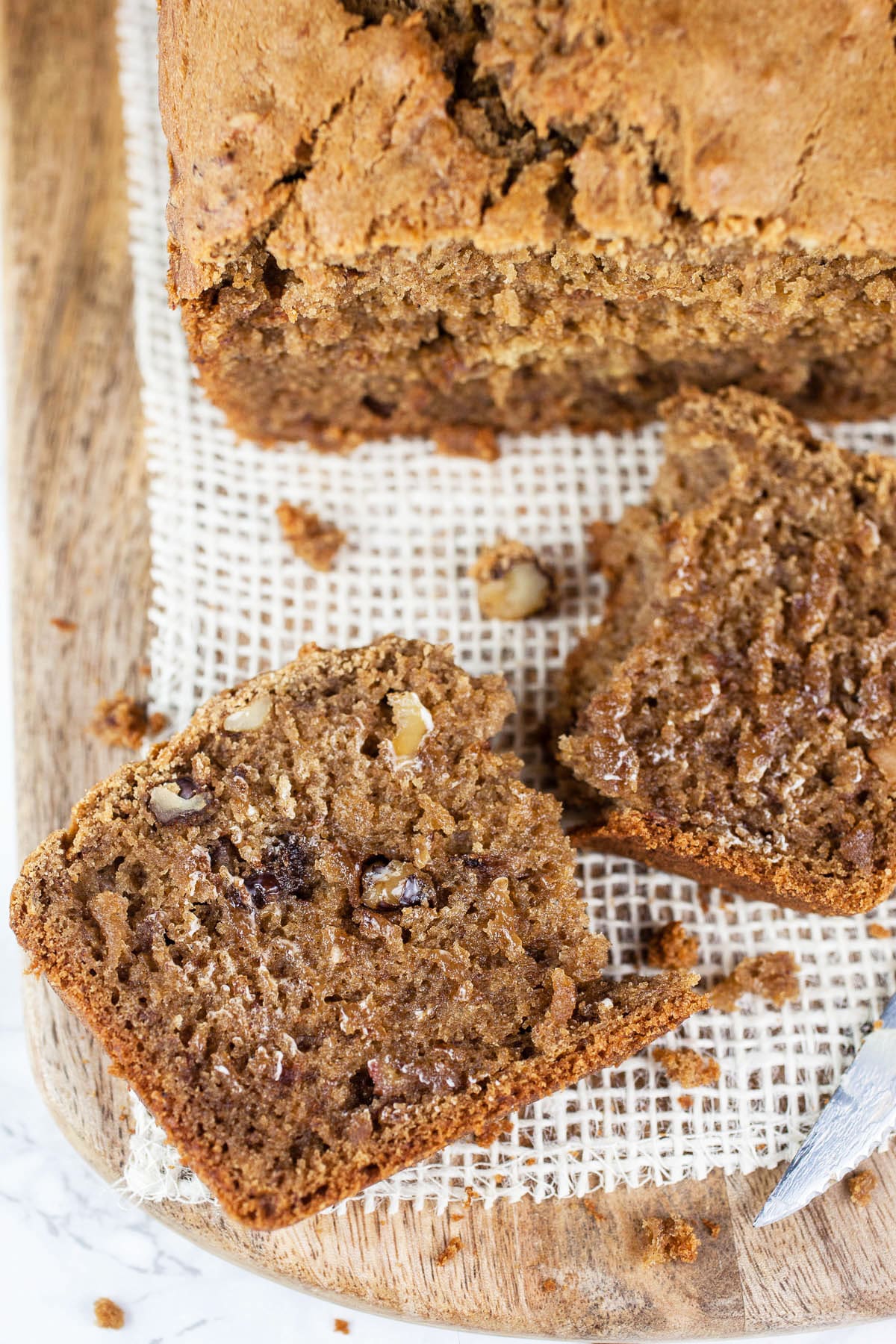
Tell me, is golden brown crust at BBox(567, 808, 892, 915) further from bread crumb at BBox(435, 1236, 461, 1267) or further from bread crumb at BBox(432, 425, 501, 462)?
bread crumb at BBox(432, 425, 501, 462)

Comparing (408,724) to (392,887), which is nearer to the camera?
(392,887)

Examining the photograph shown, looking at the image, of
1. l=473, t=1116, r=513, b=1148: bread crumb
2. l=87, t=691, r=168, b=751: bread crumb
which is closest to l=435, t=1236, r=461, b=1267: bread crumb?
l=473, t=1116, r=513, b=1148: bread crumb

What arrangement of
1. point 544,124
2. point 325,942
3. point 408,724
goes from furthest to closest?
point 408,724 → point 325,942 → point 544,124

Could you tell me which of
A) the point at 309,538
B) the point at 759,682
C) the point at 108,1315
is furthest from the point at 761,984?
the point at 108,1315

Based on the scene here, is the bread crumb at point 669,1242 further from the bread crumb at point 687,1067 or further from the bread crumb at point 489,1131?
the bread crumb at point 489,1131

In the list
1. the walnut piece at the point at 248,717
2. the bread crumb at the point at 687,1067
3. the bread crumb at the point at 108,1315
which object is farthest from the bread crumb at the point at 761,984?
the bread crumb at the point at 108,1315

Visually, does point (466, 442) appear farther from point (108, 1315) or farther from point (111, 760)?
point (108, 1315)
